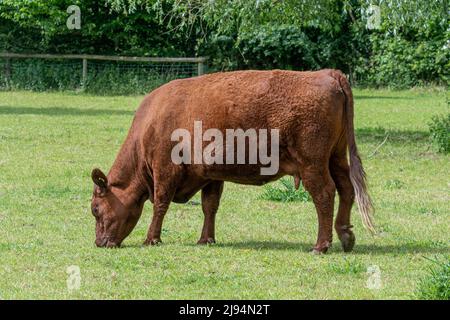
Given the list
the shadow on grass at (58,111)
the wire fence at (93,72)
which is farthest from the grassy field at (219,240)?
the wire fence at (93,72)

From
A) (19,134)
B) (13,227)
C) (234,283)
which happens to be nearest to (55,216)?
(13,227)

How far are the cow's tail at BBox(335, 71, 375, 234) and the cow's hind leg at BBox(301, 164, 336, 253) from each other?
0.23 m

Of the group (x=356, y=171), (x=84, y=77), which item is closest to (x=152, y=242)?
(x=356, y=171)

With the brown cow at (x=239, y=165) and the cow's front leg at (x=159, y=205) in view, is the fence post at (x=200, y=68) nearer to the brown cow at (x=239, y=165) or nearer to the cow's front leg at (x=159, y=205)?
the brown cow at (x=239, y=165)

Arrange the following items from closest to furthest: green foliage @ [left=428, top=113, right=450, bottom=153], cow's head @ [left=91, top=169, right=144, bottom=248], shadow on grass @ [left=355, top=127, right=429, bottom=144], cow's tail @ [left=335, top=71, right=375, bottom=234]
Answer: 1. cow's tail @ [left=335, top=71, right=375, bottom=234]
2. cow's head @ [left=91, top=169, right=144, bottom=248]
3. green foliage @ [left=428, top=113, right=450, bottom=153]
4. shadow on grass @ [left=355, top=127, right=429, bottom=144]

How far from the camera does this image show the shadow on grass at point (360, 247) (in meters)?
10.3

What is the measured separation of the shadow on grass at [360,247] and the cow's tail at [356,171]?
0.30 m

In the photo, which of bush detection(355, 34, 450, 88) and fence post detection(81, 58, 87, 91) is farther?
bush detection(355, 34, 450, 88)

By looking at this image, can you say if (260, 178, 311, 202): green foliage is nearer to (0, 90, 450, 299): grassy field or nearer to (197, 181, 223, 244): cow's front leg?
(0, 90, 450, 299): grassy field

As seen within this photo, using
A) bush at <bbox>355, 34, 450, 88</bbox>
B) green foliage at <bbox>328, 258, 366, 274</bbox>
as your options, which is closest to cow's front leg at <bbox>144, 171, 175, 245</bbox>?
green foliage at <bbox>328, 258, 366, 274</bbox>

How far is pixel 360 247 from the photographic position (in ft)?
34.9

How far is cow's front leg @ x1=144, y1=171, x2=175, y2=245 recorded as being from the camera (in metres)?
10.8

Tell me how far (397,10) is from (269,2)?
243cm

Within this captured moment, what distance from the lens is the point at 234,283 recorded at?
28.7 ft
